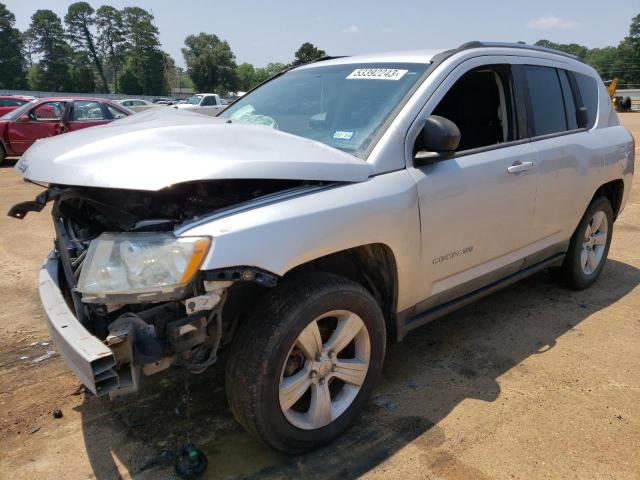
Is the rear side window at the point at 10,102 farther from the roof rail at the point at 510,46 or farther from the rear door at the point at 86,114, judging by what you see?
the roof rail at the point at 510,46

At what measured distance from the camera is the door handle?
10.6ft

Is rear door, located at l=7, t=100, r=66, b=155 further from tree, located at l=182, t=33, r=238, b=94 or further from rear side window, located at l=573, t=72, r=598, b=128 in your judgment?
tree, located at l=182, t=33, r=238, b=94

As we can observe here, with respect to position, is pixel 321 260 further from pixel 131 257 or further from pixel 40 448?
pixel 40 448

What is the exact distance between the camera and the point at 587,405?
2.90 metres

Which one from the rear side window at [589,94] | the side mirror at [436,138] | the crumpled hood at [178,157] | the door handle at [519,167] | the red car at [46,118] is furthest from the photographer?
the red car at [46,118]

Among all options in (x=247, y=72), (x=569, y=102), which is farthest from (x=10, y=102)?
(x=247, y=72)

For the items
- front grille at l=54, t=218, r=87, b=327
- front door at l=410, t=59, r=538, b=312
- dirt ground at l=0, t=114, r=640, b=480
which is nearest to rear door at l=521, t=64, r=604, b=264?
front door at l=410, t=59, r=538, b=312

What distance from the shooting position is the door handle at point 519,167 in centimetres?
323

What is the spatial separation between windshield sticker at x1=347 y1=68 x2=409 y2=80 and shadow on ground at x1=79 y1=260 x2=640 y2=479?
1.76 metres

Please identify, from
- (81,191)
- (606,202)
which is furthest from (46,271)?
(606,202)

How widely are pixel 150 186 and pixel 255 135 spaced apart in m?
0.77

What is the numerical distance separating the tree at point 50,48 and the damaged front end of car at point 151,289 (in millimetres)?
93843

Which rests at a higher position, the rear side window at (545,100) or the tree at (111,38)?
the tree at (111,38)

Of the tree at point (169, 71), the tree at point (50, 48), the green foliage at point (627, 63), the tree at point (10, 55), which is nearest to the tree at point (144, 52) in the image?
the tree at point (169, 71)
